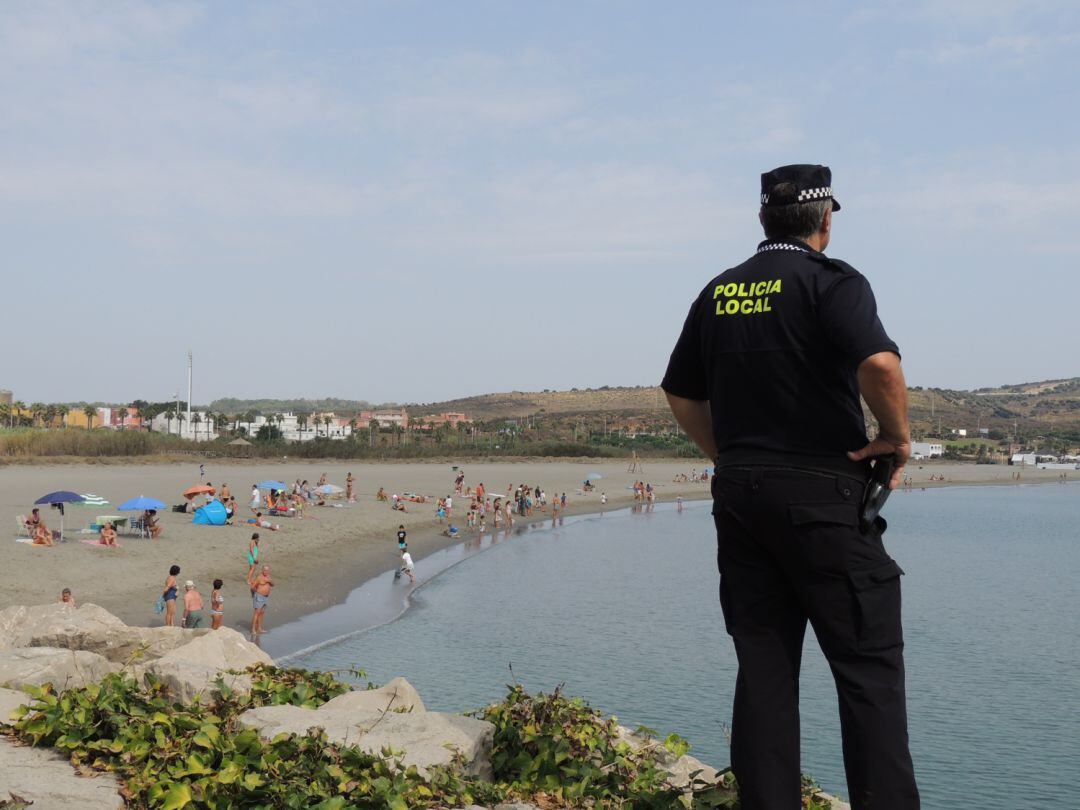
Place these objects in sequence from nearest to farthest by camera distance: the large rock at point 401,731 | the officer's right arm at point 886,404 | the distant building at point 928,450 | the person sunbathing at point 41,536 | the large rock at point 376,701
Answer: the officer's right arm at point 886,404 → the large rock at point 401,731 → the large rock at point 376,701 → the person sunbathing at point 41,536 → the distant building at point 928,450

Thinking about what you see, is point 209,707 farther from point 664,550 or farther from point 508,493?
point 508,493

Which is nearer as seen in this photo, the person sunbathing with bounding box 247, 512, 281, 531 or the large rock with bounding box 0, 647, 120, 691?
the large rock with bounding box 0, 647, 120, 691

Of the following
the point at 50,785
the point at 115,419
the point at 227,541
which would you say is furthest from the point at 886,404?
the point at 115,419

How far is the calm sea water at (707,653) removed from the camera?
1386 centimetres

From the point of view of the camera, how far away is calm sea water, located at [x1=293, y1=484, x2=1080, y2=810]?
546 inches

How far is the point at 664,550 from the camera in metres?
38.9

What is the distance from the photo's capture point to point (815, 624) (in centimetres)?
319

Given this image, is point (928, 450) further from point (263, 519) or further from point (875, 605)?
point (875, 605)

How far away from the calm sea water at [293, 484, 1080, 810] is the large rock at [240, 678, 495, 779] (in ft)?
23.1

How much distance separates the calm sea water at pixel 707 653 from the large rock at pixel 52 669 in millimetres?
6781

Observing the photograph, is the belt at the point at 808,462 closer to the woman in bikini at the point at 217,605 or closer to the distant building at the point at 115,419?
the woman in bikini at the point at 217,605

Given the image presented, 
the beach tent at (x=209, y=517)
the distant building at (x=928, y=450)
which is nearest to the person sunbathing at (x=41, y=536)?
the beach tent at (x=209, y=517)

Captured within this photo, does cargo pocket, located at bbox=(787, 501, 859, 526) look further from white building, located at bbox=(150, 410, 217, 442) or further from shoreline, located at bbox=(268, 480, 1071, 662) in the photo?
white building, located at bbox=(150, 410, 217, 442)

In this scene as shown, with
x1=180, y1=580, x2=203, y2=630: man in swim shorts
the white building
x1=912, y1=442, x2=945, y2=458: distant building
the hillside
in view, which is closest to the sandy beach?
x1=180, y1=580, x2=203, y2=630: man in swim shorts
